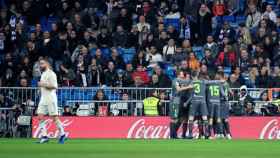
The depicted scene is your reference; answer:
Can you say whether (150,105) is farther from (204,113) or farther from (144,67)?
(144,67)

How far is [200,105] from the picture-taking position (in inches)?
1196

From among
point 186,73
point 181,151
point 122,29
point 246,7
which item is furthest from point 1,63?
point 181,151

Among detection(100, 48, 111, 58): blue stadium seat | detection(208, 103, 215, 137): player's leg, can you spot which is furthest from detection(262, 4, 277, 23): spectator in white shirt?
detection(100, 48, 111, 58): blue stadium seat

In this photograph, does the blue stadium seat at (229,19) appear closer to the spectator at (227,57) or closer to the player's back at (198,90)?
the spectator at (227,57)

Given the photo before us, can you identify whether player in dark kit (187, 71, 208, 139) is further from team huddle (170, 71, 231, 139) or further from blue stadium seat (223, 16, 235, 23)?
blue stadium seat (223, 16, 235, 23)

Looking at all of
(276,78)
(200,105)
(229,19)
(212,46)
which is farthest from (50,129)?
(229,19)

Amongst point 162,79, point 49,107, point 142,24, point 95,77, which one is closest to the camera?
point 49,107

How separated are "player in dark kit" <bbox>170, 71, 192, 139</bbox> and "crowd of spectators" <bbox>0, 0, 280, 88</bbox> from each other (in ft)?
3.23

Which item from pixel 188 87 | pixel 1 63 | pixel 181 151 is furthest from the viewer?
pixel 1 63

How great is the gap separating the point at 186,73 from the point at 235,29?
522 centimetres

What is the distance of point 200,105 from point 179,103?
28.6 inches

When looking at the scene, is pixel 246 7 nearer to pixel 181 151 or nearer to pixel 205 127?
pixel 205 127

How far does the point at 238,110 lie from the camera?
32.1m

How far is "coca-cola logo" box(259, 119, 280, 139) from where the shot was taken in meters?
31.8
